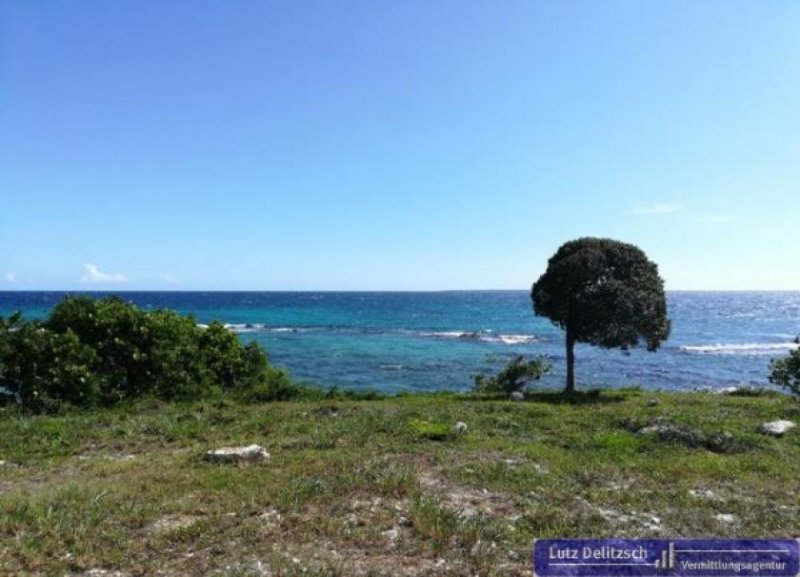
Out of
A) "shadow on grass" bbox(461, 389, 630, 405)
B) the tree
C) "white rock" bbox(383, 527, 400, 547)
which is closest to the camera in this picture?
"white rock" bbox(383, 527, 400, 547)

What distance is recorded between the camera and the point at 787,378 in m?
18.2

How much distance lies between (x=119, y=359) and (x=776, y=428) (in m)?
15.3

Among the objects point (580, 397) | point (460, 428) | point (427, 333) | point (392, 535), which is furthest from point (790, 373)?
point (427, 333)

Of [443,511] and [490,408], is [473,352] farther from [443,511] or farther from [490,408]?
[443,511]

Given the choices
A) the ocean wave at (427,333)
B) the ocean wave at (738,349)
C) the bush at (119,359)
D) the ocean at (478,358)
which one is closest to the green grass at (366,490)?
the bush at (119,359)

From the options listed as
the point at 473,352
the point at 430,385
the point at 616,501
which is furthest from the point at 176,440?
the point at 473,352

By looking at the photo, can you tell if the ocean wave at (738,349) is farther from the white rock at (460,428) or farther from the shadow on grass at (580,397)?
the white rock at (460,428)

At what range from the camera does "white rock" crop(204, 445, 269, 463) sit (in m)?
8.49

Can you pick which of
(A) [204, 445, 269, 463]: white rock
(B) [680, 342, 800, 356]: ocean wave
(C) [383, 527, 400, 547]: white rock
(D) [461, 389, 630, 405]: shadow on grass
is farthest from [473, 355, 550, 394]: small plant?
(B) [680, 342, 800, 356]: ocean wave

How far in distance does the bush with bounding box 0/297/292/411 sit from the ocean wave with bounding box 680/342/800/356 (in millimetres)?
44185

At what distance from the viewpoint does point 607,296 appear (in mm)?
17141

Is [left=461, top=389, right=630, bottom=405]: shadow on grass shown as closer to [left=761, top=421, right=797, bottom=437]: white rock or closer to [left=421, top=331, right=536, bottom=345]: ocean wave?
[left=761, top=421, right=797, bottom=437]: white rock

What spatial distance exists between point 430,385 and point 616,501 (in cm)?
2372

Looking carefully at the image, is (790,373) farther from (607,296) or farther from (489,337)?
(489,337)
